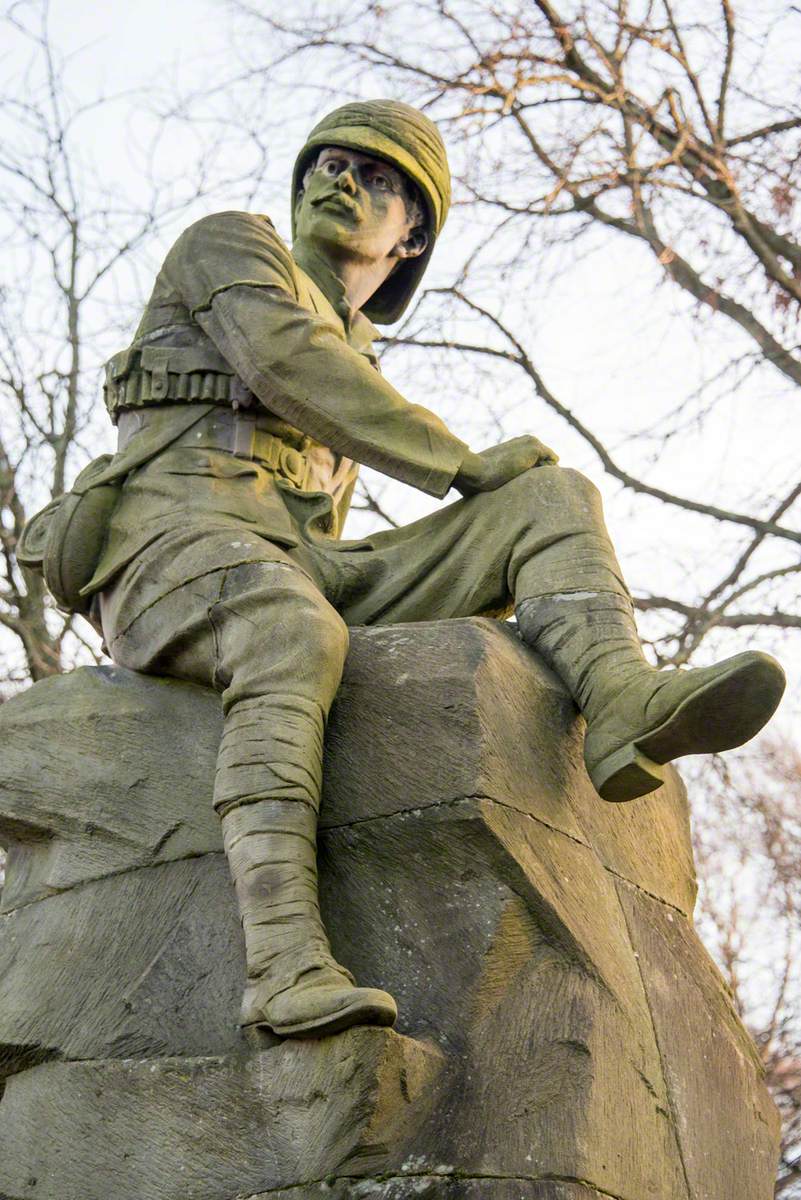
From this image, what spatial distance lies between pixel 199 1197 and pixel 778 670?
1225mm

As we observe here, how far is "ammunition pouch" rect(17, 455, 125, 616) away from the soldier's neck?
71 cm

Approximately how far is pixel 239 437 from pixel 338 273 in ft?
2.03

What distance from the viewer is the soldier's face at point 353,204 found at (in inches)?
167

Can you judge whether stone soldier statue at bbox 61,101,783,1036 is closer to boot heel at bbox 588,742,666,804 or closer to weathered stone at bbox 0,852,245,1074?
boot heel at bbox 588,742,666,804

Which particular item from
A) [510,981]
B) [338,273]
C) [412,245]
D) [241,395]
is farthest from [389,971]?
[412,245]

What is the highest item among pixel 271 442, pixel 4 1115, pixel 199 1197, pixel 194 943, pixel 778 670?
pixel 271 442

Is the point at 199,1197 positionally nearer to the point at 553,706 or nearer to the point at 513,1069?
the point at 513,1069

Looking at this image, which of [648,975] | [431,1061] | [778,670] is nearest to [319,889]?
[431,1061]

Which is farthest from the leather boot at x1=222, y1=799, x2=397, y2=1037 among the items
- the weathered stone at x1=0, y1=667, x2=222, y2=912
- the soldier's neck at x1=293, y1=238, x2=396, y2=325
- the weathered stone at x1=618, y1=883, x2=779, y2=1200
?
the soldier's neck at x1=293, y1=238, x2=396, y2=325

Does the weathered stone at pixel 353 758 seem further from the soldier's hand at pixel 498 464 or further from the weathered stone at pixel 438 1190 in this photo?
the weathered stone at pixel 438 1190

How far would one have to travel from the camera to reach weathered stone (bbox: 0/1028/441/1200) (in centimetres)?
286

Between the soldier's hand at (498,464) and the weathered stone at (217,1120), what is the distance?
1226 mm

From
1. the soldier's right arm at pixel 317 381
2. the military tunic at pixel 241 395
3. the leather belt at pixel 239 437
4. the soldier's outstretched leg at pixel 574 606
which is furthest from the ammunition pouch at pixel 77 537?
the soldier's outstretched leg at pixel 574 606

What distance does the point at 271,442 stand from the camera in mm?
3959
